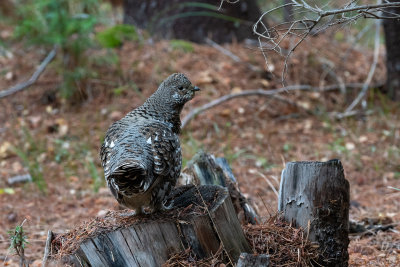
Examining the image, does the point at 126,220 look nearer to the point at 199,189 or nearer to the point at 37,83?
the point at 199,189

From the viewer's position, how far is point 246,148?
7848 mm

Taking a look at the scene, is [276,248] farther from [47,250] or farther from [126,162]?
[47,250]

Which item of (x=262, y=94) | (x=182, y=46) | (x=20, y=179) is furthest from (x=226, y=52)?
(x=20, y=179)

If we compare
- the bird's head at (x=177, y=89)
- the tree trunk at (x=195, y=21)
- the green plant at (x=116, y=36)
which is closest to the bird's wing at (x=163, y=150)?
the bird's head at (x=177, y=89)

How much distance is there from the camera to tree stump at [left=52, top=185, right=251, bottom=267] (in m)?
3.35

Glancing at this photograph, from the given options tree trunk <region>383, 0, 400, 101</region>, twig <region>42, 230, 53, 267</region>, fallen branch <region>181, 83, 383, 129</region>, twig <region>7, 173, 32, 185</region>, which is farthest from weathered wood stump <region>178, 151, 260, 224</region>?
tree trunk <region>383, 0, 400, 101</region>

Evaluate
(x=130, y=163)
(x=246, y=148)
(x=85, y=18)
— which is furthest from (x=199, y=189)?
(x=85, y=18)

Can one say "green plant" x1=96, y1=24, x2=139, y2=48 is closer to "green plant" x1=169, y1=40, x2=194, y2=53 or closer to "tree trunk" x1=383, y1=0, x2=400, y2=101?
"green plant" x1=169, y1=40, x2=194, y2=53

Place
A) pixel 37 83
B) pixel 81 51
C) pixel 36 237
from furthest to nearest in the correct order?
pixel 37 83 → pixel 81 51 → pixel 36 237

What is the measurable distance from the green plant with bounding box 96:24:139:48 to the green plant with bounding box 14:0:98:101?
0.93 meters

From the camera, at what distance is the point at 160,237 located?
11.2 ft

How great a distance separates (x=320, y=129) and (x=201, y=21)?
3573 millimetres

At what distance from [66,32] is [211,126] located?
9.96 feet

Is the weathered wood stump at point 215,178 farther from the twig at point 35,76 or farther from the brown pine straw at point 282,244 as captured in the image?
the twig at point 35,76
